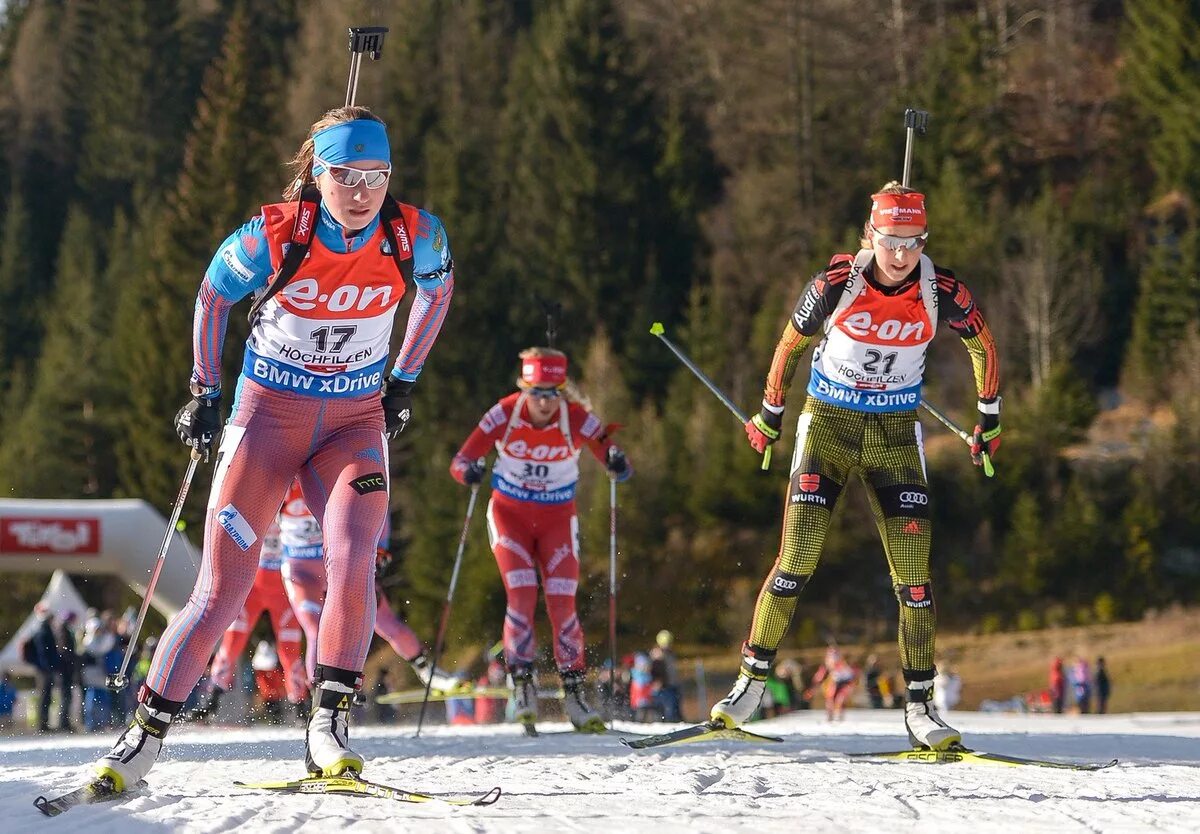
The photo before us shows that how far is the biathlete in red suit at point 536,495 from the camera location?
9.98 m

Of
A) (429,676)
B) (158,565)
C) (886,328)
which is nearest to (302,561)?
(429,676)

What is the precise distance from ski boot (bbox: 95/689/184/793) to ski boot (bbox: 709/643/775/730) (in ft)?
9.08

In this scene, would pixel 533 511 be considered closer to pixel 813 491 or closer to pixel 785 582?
pixel 785 582

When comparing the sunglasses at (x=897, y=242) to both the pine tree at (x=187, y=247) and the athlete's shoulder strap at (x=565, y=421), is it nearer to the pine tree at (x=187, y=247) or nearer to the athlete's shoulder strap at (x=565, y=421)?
the athlete's shoulder strap at (x=565, y=421)

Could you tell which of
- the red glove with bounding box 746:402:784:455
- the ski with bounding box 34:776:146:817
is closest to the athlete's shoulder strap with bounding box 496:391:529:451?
the red glove with bounding box 746:402:784:455

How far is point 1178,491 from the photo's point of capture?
126ft

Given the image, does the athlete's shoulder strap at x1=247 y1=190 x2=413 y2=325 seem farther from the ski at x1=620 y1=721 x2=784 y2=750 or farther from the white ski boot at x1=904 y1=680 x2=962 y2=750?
the white ski boot at x1=904 y1=680 x2=962 y2=750

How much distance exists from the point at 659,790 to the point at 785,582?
5.62 feet

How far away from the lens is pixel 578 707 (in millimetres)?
9766

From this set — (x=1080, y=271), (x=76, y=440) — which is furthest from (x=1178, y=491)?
(x=76, y=440)

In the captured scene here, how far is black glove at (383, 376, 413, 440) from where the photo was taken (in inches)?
239

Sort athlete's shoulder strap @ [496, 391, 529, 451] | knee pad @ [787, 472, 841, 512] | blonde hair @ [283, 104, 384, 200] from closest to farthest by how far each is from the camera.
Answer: blonde hair @ [283, 104, 384, 200]
knee pad @ [787, 472, 841, 512]
athlete's shoulder strap @ [496, 391, 529, 451]

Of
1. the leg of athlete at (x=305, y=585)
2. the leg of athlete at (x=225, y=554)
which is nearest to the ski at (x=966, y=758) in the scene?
the leg of athlete at (x=225, y=554)

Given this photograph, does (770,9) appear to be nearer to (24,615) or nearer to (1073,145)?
(1073,145)
